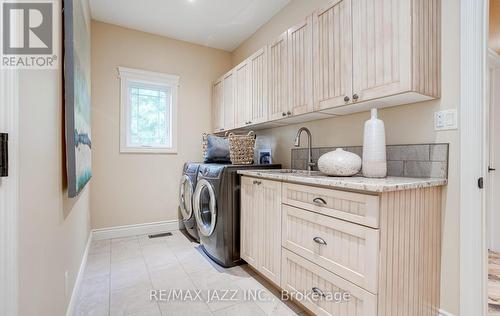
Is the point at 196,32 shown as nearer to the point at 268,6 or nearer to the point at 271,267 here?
the point at 268,6

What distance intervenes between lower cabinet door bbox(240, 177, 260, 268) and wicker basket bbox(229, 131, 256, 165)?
424mm

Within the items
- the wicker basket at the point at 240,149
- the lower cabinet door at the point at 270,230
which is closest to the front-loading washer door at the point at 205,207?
the wicker basket at the point at 240,149

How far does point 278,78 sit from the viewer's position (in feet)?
7.47

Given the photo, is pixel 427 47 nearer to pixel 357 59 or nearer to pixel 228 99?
pixel 357 59

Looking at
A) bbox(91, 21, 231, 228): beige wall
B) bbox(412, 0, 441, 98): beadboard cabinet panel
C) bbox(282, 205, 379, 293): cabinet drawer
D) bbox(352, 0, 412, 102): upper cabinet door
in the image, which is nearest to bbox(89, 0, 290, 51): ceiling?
bbox(91, 21, 231, 228): beige wall

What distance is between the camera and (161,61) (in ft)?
10.9

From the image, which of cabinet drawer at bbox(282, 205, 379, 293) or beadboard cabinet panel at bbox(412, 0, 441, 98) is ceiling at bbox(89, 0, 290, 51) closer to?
beadboard cabinet panel at bbox(412, 0, 441, 98)

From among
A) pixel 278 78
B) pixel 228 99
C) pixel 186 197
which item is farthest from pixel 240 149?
pixel 186 197

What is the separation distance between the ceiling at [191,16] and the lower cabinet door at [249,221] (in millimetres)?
1927

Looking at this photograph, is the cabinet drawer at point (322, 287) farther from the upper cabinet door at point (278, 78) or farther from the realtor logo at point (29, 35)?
the realtor logo at point (29, 35)

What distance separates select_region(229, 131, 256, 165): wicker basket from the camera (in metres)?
2.57

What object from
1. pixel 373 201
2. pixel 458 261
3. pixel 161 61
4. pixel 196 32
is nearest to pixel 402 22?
pixel 373 201

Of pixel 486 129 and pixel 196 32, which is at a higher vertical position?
pixel 196 32

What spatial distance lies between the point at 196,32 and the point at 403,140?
2.81 meters
